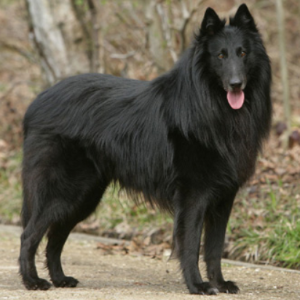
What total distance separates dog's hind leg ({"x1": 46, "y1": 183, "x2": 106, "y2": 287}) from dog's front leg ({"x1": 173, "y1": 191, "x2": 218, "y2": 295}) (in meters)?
0.87

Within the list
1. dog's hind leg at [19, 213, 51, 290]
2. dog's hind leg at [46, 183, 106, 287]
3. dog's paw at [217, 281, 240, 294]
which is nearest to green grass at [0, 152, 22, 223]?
dog's hind leg at [46, 183, 106, 287]

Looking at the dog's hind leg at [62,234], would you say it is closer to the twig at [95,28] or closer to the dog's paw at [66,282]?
the dog's paw at [66,282]

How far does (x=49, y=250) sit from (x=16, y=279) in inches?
14.4

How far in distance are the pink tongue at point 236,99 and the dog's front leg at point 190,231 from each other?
723 mm

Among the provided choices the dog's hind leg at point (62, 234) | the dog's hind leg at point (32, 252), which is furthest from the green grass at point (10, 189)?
the dog's hind leg at point (32, 252)

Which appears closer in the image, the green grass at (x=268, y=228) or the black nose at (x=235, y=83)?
the black nose at (x=235, y=83)

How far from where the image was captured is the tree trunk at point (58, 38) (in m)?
8.17

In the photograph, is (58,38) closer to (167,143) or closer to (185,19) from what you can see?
(185,19)

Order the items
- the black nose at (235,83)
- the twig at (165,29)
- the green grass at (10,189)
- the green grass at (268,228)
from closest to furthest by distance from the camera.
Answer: the black nose at (235,83), the green grass at (268,228), the twig at (165,29), the green grass at (10,189)

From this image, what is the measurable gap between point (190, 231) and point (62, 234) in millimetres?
1243

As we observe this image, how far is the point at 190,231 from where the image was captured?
13.8ft

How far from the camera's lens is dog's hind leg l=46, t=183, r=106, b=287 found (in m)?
4.64

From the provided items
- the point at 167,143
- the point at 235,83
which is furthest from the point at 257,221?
the point at 235,83

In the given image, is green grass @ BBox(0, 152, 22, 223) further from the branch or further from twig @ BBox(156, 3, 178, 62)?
the branch
